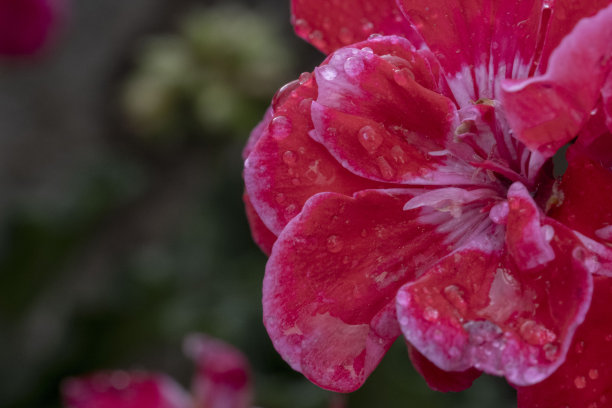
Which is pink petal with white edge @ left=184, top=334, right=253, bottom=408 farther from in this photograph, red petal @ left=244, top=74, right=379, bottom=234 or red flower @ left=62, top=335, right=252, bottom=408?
red petal @ left=244, top=74, right=379, bottom=234

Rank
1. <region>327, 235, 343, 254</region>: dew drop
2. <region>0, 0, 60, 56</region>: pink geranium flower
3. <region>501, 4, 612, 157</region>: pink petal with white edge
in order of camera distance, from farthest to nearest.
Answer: <region>0, 0, 60, 56</region>: pink geranium flower < <region>327, 235, 343, 254</region>: dew drop < <region>501, 4, 612, 157</region>: pink petal with white edge

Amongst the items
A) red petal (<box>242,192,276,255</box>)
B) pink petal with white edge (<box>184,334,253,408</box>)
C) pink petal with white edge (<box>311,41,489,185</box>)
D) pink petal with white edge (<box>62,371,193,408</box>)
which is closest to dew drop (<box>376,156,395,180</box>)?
pink petal with white edge (<box>311,41,489,185</box>)

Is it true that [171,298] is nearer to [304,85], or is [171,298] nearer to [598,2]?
[304,85]

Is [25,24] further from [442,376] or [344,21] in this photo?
[442,376]

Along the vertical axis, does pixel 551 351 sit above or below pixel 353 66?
below

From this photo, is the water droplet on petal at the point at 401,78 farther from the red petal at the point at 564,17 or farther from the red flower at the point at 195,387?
the red flower at the point at 195,387

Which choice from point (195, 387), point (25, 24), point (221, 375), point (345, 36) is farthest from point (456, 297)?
point (25, 24)
